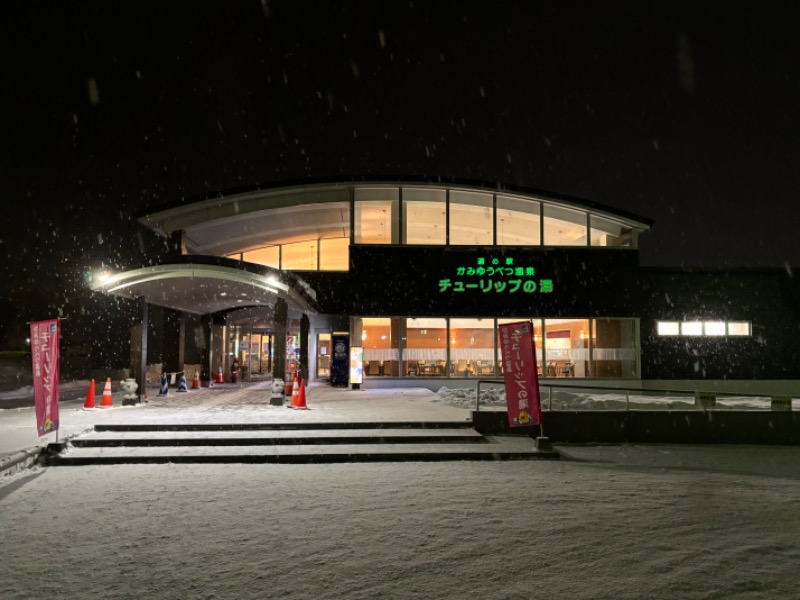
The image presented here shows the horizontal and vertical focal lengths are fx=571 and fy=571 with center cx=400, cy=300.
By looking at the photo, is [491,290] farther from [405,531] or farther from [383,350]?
[405,531]

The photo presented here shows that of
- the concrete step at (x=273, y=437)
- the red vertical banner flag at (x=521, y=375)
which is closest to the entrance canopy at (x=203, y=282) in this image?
the concrete step at (x=273, y=437)

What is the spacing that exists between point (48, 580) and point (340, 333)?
52.1ft

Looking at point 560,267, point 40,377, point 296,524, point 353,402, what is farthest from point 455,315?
point 296,524

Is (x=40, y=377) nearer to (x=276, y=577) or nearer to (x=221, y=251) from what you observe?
(x=276, y=577)

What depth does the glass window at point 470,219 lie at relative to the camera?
64.4 feet

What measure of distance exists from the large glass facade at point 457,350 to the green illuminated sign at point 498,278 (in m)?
1.06

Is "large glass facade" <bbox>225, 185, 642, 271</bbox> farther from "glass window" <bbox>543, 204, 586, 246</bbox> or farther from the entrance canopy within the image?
the entrance canopy

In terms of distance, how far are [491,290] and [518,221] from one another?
270cm

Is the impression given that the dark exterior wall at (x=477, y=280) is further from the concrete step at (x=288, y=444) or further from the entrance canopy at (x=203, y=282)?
the concrete step at (x=288, y=444)

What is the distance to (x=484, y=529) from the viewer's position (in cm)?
555

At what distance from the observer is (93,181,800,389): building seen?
19.3 meters

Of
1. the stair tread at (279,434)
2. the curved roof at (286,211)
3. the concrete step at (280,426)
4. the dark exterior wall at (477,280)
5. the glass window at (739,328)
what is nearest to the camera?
the stair tread at (279,434)

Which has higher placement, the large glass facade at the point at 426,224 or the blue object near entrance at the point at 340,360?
the large glass facade at the point at 426,224

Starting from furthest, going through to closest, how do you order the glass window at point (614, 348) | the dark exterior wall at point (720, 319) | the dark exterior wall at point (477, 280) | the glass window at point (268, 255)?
the glass window at point (268, 255)
the dark exterior wall at point (720, 319)
the glass window at point (614, 348)
the dark exterior wall at point (477, 280)
